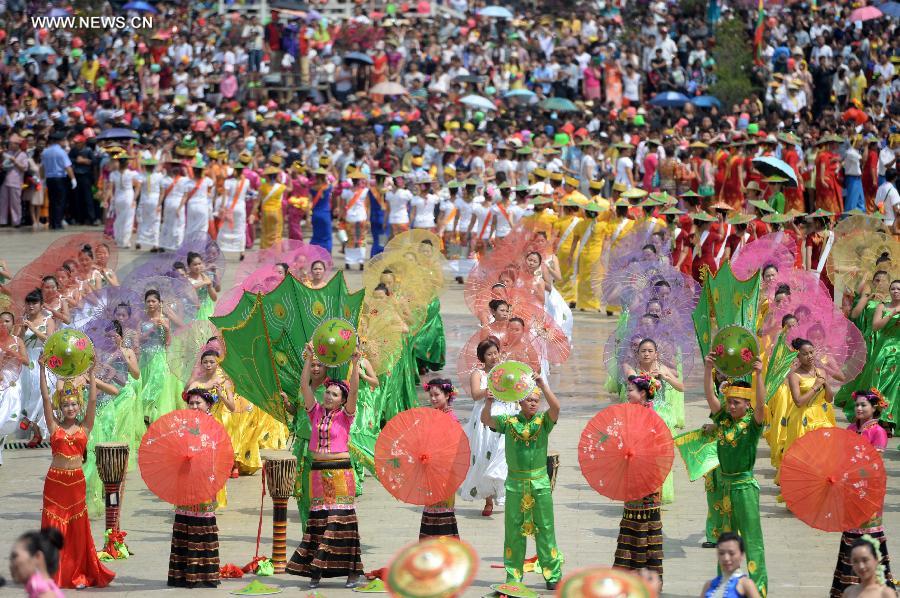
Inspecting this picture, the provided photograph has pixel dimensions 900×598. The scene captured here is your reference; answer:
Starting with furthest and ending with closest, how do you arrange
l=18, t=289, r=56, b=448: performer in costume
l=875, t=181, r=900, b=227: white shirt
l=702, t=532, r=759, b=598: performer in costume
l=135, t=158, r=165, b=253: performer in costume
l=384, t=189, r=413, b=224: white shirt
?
l=135, t=158, r=165, b=253: performer in costume < l=384, t=189, r=413, b=224: white shirt < l=875, t=181, r=900, b=227: white shirt < l=18, t=289, r=56, b=448: performer in costume < l=702, t=532, r=759, b=598: performer in costume

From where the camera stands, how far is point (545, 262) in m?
15.8

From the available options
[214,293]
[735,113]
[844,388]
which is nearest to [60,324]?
[214,293]

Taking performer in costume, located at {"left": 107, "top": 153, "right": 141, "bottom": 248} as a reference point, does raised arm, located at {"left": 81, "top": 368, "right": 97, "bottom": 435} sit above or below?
below

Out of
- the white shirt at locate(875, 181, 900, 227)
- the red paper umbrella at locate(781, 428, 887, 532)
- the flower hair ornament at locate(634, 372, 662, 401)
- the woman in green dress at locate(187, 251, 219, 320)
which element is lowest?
the red paper umbrella at locate(781, 428, 887, 532)

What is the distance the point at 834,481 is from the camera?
8859 millimetres

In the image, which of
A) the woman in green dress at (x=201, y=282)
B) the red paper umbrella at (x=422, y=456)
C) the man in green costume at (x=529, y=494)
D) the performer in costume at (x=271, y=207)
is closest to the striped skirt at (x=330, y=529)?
the red paper umbrella at (x=422, y=456)

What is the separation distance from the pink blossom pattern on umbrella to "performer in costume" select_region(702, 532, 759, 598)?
6179 millimetres

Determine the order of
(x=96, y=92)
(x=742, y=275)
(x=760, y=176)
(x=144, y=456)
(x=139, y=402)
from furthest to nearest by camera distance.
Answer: (x=96, y=92) < (x=760, y=176) < (x=742, y=275) < (x=139, y=402) < (x=144, y=456)

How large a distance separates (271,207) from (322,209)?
1354mm

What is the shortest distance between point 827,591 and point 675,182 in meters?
16.5

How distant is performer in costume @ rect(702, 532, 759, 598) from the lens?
24.9 ft

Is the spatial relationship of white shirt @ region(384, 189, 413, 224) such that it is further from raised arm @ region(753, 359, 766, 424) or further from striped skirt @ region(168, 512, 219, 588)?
raised arm @ region(753, 359, 766, 424)

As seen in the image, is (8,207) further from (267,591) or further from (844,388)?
(267,591)

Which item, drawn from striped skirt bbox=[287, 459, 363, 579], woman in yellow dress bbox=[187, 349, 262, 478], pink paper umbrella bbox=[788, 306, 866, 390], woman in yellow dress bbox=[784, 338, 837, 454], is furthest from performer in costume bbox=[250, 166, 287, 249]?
striped skirt bbox=[287, 459, 363, 579]
